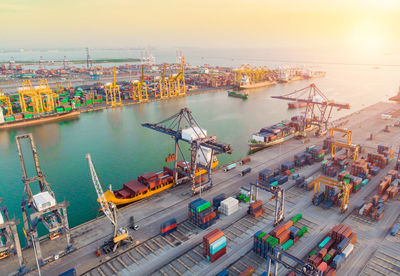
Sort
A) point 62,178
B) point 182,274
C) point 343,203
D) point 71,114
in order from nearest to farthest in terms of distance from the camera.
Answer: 1. point 182,274
2. point 343,203
3. point 62,178
4. point 71,114

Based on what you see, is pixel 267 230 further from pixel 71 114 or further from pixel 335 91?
pixel 335 91

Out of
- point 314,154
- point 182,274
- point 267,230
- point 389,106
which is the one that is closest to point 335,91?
point 389,106

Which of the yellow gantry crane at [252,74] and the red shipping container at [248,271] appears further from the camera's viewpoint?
the yellow gantry crane at [252,74]

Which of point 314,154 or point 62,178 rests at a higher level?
point 314,154

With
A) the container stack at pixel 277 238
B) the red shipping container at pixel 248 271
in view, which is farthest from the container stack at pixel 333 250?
the red shipping container at pixel 248 271

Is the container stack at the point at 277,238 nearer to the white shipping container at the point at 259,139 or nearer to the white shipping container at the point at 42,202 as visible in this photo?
the white shipping container at the point at 42,202
